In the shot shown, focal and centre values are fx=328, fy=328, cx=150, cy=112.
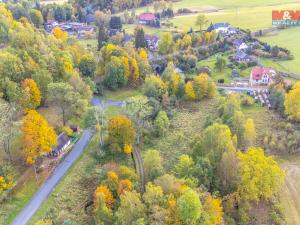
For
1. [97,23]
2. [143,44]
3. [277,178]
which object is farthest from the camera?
[97,23]

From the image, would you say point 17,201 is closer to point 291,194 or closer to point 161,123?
point 161,123

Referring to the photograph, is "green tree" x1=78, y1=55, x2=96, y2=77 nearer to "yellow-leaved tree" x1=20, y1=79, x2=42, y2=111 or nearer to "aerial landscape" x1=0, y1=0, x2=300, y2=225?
"aerial landscape" x1=0, y1=0, x2=300, y2=225

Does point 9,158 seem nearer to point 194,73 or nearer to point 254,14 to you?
point 194,73

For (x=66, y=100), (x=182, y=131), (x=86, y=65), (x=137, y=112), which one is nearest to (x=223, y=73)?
(x=182, y=131)

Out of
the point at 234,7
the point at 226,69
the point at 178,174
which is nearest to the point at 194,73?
the point at 226,69

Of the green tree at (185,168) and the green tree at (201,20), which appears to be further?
the green tree at (201,20)

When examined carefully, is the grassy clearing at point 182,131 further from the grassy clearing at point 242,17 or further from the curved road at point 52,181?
the grassy clearing at point 242,17

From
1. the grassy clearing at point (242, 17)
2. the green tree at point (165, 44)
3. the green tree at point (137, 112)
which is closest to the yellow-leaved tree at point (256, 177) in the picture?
the green tree at point (137, 112)
